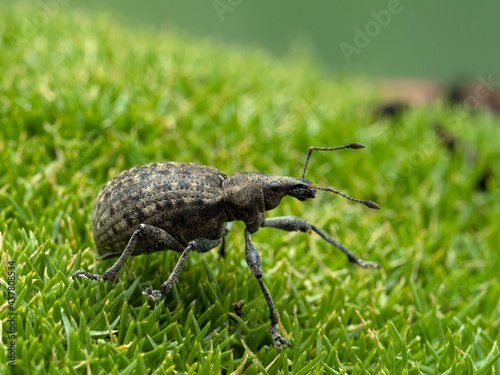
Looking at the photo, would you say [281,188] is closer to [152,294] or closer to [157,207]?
[157,207]

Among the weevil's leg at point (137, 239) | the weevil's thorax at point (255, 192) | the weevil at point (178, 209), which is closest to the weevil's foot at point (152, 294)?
the weevil at point (178, 209)

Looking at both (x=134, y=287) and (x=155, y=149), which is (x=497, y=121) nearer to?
(x=155, y=149)

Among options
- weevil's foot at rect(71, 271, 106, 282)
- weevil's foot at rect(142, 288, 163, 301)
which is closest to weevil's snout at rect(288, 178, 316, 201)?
weevil's foot at rect(142, 288, 163, 301)

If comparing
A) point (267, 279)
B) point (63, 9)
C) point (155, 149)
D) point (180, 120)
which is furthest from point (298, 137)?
point (63, 9)

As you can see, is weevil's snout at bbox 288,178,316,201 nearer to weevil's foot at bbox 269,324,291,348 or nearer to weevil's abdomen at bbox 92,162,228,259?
weevil's abdomen at bbox 92,162,228,259

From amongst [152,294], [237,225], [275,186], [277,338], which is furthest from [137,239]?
[237,225]

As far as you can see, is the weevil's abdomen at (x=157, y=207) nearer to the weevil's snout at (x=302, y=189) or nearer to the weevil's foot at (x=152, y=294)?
the weevil's foot at (x=152, y=294)

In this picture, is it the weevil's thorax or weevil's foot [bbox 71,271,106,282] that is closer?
weevil's foot [bbox 71,271,106,282]

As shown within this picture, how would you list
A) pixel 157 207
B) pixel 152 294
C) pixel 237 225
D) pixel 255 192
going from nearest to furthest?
pixel 152 294 < pixel 157 207 < pixel 255 192 < pixel 237 225
